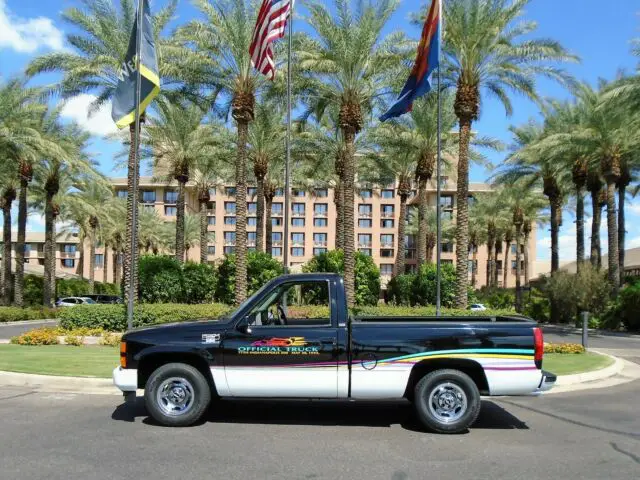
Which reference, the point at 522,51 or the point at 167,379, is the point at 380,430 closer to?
the point at 167,379

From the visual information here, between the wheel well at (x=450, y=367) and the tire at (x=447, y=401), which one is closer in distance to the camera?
the tire at (x=447, y=401)

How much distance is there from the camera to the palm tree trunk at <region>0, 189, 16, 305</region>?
Result: 39.2m

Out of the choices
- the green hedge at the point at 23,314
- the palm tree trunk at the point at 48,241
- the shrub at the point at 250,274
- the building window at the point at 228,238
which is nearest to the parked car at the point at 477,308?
the shrub at the point at 250,274

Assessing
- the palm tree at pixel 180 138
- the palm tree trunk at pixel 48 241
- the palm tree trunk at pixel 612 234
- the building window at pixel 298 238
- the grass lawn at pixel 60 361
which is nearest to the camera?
the grass lawn at pixel 60 361

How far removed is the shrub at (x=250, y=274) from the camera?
92.9ft

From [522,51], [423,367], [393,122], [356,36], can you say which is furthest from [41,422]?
[393,122]

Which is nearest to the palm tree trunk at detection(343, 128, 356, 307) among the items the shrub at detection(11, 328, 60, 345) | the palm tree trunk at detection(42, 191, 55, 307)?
the shrub at detection(11, 328, 60, 345)

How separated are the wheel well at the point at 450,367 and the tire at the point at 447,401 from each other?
0.33ft

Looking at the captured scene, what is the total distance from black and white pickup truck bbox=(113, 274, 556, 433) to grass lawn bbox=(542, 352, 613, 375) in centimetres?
525

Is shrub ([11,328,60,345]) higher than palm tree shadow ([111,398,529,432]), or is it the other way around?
palm tree shadow ([111,398,529,432])

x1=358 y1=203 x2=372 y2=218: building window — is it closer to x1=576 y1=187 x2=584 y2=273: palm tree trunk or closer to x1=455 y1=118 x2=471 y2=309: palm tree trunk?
x1=576 y1=187 x2=584 y2=273: palm tree trunk

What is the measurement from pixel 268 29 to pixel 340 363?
1240 cm

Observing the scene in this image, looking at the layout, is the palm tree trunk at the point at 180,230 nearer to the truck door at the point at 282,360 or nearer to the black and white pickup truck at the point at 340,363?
the black and white pickup truck at the point at 340,363

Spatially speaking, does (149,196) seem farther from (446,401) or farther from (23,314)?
(446,401)
